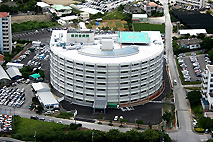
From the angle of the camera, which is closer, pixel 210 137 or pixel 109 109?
pixel 210 137

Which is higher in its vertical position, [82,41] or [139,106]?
[82,41]

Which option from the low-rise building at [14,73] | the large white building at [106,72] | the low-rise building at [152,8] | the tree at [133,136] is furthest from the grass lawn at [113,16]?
the tree at [133,136]

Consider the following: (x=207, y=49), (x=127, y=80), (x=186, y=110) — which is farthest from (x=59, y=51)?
(x=207, y=49)

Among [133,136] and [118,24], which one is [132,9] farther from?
[133,136]

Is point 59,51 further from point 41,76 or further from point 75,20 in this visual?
point 75,20

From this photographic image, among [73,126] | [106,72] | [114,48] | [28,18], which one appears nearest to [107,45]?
[114,48]

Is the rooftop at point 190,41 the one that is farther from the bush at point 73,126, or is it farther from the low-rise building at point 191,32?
the bush at point 73,126

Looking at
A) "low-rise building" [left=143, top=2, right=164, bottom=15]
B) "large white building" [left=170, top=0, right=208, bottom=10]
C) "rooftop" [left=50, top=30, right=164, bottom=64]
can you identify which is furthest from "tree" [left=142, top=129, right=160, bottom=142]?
"large white building" [left=170, top=0, right=208, bottom=10]
